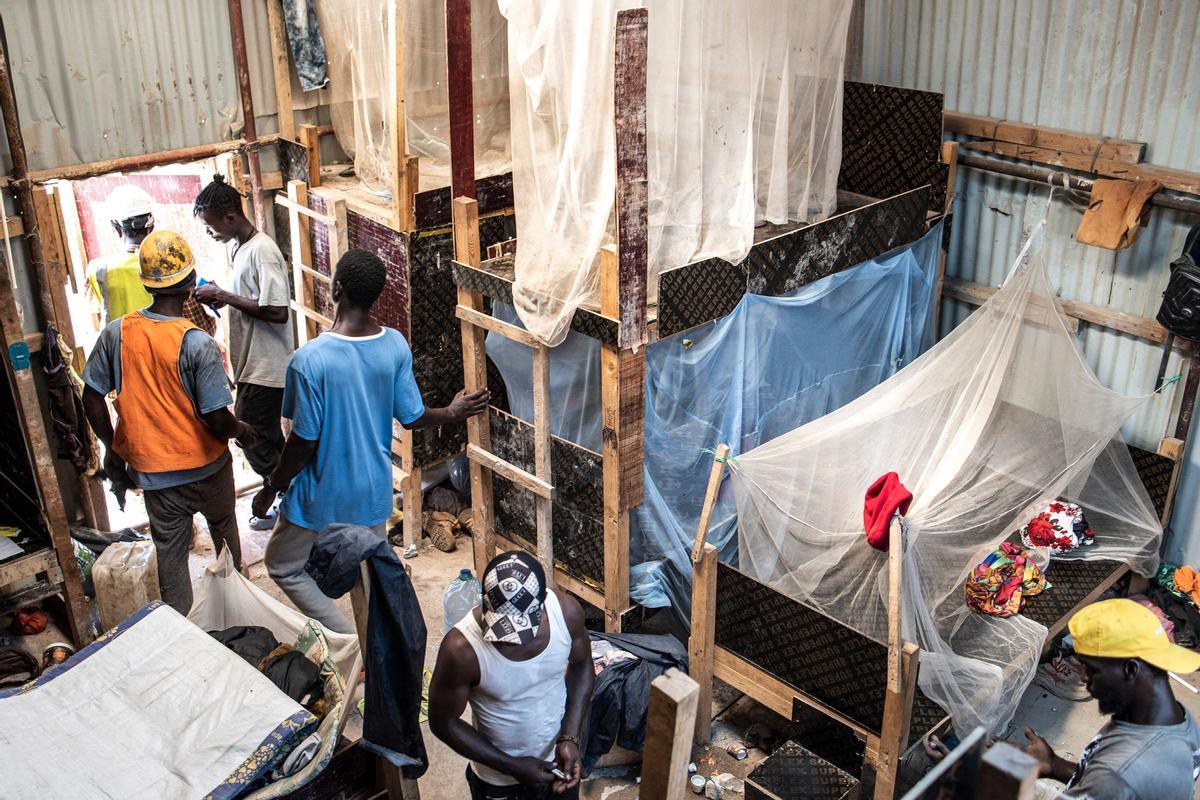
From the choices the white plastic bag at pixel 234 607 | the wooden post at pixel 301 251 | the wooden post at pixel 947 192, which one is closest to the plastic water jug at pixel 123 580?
the white plastic bag at pixel 234 607

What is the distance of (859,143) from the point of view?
653 centimetres

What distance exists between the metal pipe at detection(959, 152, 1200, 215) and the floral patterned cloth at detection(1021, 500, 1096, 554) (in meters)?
1.58

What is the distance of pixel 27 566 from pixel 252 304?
5.76 feet

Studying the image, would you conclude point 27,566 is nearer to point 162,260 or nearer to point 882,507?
point 162,260

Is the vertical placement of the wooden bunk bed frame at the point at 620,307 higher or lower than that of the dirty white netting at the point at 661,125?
lower

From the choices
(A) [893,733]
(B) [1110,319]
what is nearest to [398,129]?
(A) [893,733]

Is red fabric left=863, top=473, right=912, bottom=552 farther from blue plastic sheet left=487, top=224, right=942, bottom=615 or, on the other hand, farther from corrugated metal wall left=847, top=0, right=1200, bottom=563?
corrugated metal wall left=847, top=0, right=1200, bottom=563

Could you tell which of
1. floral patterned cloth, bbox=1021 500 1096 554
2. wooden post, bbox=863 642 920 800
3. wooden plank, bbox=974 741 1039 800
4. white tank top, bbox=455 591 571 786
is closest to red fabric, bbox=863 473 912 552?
wooden post, bbox=863 642 920 800

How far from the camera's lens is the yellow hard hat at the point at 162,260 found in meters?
4.39

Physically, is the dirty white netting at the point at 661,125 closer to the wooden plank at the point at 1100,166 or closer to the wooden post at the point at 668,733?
the wooden plank at the point at 1100,166

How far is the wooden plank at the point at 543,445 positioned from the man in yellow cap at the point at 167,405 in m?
1.30

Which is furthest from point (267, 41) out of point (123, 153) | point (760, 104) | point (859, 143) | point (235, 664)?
point (235, 664)

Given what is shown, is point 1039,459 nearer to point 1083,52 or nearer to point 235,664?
point 1083,52

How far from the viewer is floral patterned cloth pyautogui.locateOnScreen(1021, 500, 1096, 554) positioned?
558 centimetres
